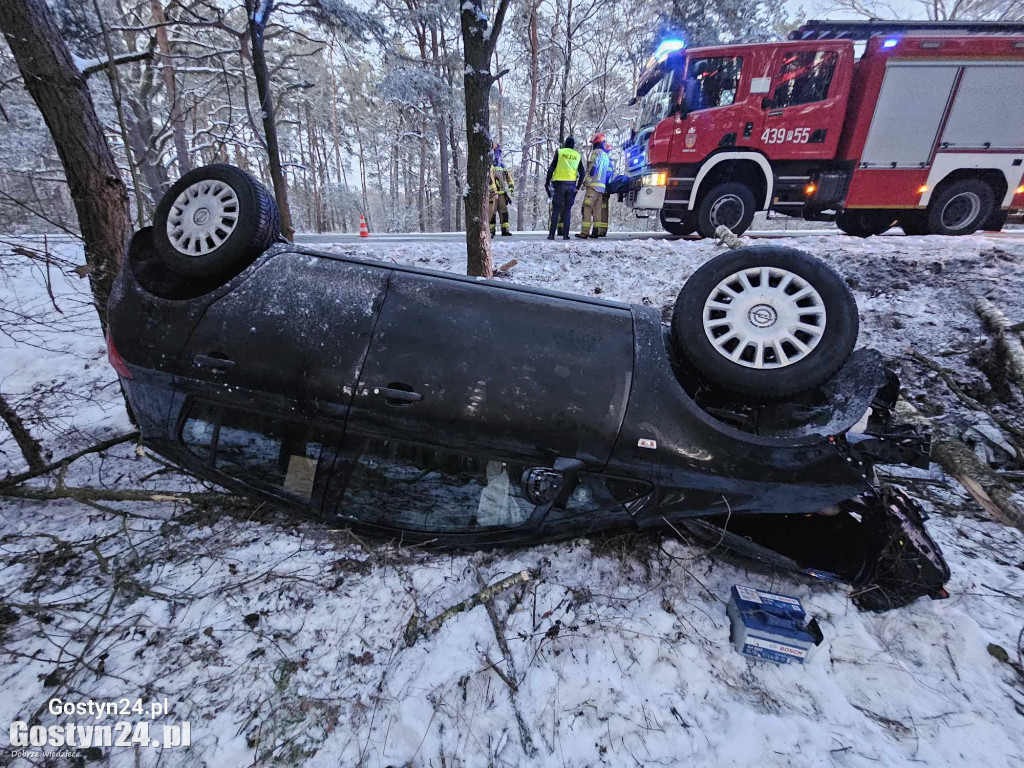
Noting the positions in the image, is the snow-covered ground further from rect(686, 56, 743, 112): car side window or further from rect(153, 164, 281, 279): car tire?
rect(686, 56, 743, 112): car side window

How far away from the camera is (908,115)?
5711mm

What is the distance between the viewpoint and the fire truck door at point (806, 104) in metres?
5.68

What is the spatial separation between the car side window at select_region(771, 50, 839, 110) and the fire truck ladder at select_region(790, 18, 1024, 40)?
0.86 metres

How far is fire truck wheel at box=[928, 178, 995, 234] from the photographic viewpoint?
20.1 feet

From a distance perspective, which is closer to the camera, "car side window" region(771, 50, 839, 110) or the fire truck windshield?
"car side window" region(771, 50, 839, 110)

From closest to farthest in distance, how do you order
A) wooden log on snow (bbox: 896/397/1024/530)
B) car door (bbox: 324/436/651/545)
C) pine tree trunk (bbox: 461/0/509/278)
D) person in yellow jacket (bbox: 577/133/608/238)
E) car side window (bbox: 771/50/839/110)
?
car door (bbox: 324/436/651/545), wooden log on snow (bbox: 896/397/1024/530), pine tree trunk (bbox: 461/0/509/278), car side window (bbox: 771/50/839/110), person in yellow jacket (bbox: 577/133/608/238)

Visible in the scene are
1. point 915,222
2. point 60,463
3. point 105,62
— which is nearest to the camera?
point 60,463

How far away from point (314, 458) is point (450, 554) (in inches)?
36.9

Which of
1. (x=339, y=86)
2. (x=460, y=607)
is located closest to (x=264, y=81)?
(x=460, y=607)

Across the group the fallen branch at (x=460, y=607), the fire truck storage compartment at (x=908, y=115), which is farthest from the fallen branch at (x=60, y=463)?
the fire truck storage compartment at (x=908, y=115)

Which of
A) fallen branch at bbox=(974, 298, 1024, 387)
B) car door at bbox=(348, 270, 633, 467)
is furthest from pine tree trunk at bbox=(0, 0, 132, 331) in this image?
fallen branch at bbox=(974, 298, 1024, 387)

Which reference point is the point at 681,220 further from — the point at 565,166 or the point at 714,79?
the point at 565,166

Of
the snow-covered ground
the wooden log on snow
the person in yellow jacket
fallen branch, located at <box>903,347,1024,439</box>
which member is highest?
the person in yellow jacket

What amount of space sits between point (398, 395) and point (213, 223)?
1501 millimetres
